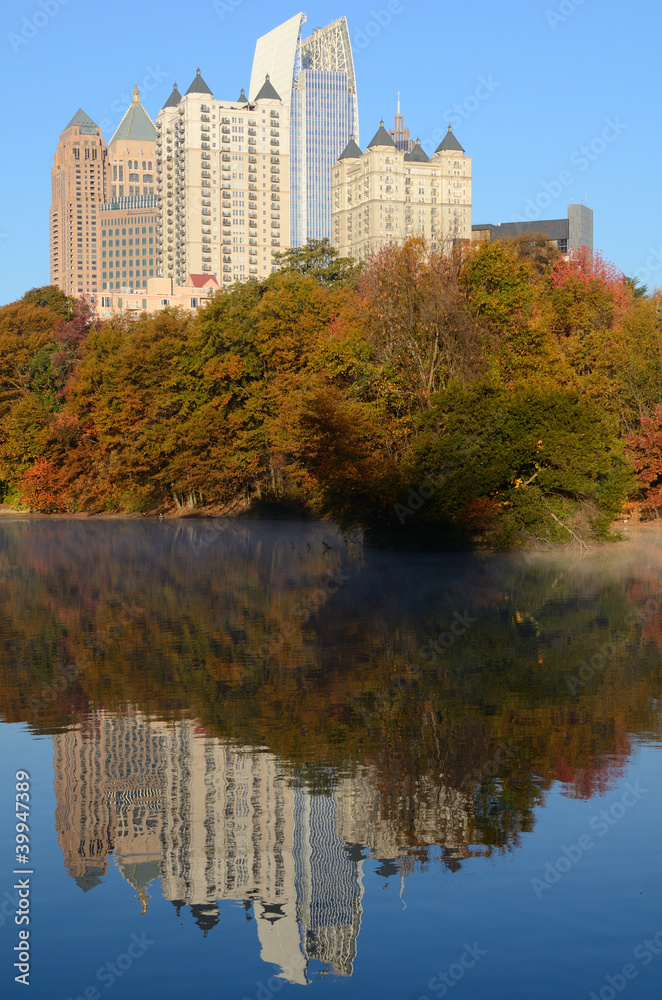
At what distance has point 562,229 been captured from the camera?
156625 mm

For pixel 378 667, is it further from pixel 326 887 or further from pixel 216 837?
Result: pixel 326 887

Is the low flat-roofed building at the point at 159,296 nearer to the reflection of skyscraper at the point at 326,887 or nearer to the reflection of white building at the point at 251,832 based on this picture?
the reflection of white building at the point at 251,832

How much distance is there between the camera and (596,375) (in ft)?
147

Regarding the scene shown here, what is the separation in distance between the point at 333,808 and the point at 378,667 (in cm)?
585

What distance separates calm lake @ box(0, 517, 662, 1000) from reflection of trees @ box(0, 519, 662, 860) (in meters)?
0.05

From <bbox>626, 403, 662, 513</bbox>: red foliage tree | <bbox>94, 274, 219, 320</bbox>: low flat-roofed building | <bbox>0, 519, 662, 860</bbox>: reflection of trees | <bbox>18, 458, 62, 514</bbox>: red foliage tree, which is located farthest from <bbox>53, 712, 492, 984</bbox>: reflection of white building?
<bbox>94, 274, 219, 320</bbox>: low flat-roofed building

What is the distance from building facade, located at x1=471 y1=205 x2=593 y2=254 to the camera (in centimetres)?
15110

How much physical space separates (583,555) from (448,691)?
20946 millimetres

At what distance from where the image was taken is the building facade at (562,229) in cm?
15110

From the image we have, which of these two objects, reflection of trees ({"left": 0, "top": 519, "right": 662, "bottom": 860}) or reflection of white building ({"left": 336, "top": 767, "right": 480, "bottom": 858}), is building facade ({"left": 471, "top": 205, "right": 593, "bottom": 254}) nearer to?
reflection of trees ({"left": 0, "top": 519, "right": 662, "bottom": 860})

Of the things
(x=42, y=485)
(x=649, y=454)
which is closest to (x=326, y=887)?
(x=649, y=454)

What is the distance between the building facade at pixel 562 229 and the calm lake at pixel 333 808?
423 ft

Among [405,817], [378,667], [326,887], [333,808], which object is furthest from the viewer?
[378,667]

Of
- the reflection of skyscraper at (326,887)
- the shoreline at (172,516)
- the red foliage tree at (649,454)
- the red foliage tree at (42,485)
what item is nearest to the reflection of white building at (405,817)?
the reflection of skyscraper at (326,887)
